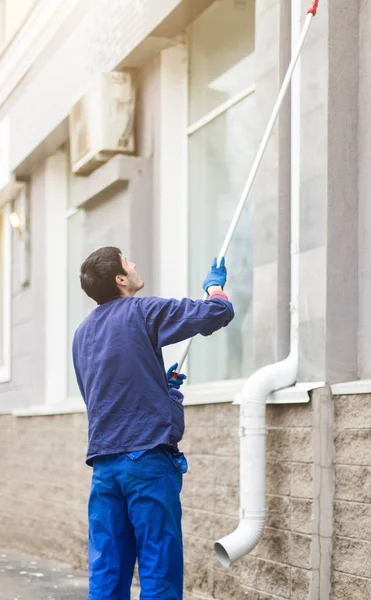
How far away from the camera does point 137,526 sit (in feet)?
17.1

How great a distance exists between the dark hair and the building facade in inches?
46.6

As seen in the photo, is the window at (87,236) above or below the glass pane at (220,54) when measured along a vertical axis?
below

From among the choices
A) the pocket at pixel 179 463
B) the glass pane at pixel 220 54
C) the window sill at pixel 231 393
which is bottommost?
the pocket at pixel 179 463

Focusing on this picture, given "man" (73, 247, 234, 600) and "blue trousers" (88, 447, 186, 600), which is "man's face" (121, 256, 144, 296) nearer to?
"man" (73, 247, 234, 600)

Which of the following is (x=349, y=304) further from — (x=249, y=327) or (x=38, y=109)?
(x=38, y=109)

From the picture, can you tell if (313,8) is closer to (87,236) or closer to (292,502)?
(292,502)

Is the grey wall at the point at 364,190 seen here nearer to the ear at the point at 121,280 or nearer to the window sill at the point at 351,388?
the window sill at the point at 351,388

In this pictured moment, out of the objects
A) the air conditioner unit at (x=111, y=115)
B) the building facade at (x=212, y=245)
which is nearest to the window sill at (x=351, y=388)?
the building facade at (x=212, y=245)

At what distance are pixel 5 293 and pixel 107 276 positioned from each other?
880 centimetres

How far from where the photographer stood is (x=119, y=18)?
30.6 feet

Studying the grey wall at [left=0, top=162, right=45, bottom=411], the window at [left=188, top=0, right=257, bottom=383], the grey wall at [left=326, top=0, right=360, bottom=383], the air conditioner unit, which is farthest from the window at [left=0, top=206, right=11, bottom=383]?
the grey wall at [left=326, top=0, right=360, bottom=383]

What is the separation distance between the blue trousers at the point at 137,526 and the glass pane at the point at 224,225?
2.45 m

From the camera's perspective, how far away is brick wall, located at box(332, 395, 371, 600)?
5.59m

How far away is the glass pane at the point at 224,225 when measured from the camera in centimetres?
780
